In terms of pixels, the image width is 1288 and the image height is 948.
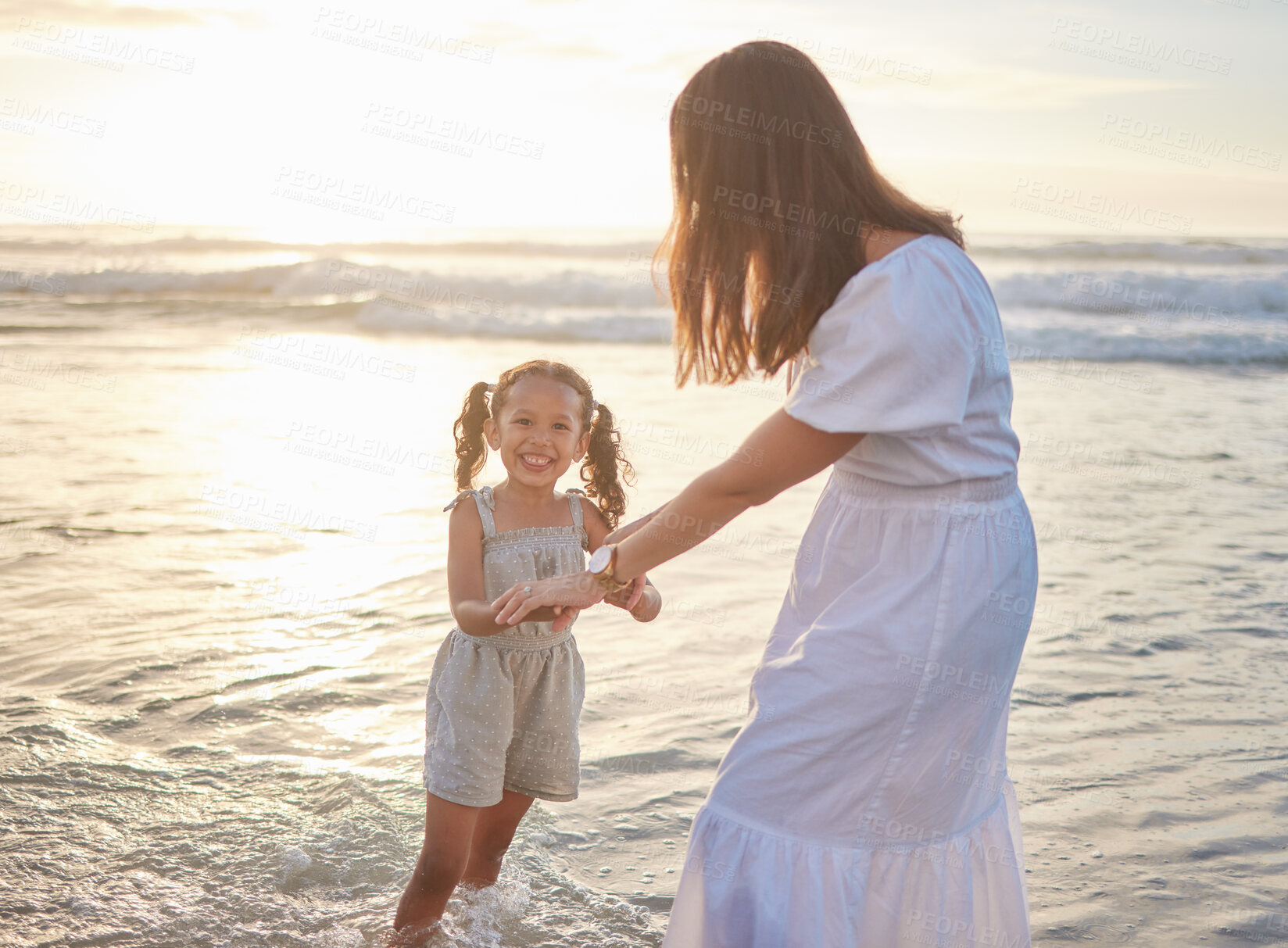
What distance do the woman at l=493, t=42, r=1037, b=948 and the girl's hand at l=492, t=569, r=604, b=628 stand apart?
0.23m

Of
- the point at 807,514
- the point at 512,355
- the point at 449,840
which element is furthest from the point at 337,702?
the point at 512,355

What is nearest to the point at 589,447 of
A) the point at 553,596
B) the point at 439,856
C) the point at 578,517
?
the point at 578,517

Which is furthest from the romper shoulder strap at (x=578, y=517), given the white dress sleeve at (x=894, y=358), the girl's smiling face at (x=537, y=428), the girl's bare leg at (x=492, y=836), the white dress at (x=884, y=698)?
the white dress sleeve at (x=894, y=358)

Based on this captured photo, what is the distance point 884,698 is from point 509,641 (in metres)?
Result: 1.12

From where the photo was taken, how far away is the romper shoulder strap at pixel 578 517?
2920mm

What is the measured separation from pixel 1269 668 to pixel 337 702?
3856 mm

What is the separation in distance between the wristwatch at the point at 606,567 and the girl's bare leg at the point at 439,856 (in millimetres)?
852

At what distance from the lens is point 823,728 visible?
1.95m

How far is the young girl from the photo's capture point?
2.71 m

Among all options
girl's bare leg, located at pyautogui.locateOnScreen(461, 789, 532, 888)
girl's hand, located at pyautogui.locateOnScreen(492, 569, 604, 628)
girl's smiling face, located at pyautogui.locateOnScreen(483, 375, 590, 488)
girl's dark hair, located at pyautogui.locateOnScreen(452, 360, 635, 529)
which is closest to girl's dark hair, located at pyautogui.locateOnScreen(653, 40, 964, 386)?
girl's hand, located at pyautogui.locateOnScreen(492, 569, 604, 628)

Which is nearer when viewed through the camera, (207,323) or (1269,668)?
(1269,668)

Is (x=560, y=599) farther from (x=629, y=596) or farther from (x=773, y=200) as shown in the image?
(x=773, y=200)

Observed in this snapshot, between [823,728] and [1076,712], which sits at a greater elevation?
[823,728]

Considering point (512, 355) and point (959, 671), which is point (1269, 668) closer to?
point (959, 671)
